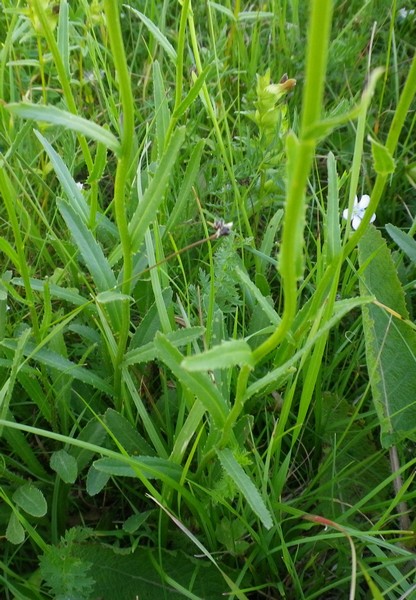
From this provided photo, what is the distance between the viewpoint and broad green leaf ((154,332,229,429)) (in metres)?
0.73

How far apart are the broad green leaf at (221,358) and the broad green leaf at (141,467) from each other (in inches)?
10.3

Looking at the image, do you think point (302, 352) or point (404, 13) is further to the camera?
point (404, 13)

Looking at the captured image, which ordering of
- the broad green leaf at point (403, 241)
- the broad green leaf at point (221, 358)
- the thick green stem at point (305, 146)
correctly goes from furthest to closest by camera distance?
the broad green leaf at point (403, 241) < the broad green leaf at point (221, 358) < the thick green stem at point (305, 146)

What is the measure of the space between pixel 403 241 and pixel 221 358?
747 millimetres

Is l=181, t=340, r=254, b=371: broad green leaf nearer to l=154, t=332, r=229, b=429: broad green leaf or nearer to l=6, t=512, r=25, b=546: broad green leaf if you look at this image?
l=154, t=332, r=229, b=429: broad green leaf

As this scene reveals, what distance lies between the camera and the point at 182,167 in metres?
1.43

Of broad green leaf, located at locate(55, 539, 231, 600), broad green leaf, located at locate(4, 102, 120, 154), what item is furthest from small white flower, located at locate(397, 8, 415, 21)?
broad green leaf, located at locate(55, 539, 231, 600)

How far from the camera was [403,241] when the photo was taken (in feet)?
3.99

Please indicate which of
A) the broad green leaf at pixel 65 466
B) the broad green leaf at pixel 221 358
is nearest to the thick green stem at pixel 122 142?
the broad green leaf at pixel 65 466

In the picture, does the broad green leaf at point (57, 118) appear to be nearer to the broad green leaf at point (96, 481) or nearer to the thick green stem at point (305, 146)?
the thick green stem at point (305, 146)

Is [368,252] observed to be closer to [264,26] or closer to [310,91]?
[310,91]

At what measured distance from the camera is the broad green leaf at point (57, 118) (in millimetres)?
612

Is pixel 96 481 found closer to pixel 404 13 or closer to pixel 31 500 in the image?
pixel 31 500

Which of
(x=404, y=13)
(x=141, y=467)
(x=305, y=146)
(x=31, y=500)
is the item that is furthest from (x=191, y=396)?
(x=404, y=13)
